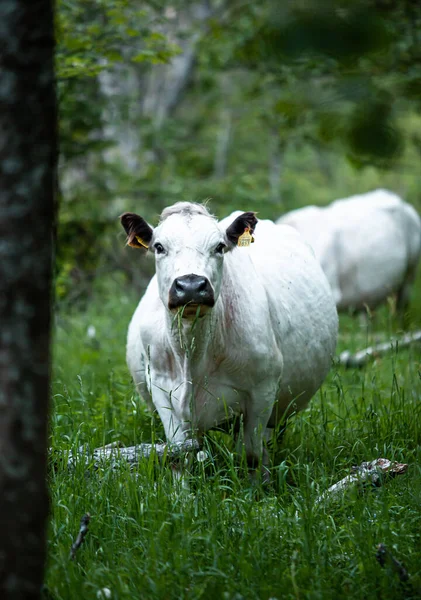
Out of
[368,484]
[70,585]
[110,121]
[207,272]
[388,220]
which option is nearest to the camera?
[70,585]

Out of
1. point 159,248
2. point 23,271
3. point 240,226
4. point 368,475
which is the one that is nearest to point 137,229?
point 159,248

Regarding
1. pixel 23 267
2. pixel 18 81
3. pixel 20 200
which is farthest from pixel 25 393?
pixel 18 81

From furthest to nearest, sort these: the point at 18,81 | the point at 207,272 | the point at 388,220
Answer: the point at 388,220 → the point at 207,272 → the point at 18,81

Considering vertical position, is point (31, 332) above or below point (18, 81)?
below

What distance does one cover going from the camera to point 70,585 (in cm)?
313

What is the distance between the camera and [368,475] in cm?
408

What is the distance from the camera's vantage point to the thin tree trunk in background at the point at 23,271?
250 centimetres

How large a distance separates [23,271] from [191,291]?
6.25 ft

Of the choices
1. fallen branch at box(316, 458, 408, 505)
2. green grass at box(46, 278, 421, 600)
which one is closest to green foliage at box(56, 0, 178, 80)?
green grass at box(46, 278, 421, 600)

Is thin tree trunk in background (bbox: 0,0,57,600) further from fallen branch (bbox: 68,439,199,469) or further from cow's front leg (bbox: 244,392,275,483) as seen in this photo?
cow's front leg (bbox: 244,392,275,483)

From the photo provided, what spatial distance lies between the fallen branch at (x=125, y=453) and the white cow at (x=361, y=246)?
7667 millimetres

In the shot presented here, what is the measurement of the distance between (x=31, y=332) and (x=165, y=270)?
2200 millimetres

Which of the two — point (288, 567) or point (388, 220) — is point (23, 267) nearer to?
point (288, 567)

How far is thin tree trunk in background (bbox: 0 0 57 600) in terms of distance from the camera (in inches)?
98.3
